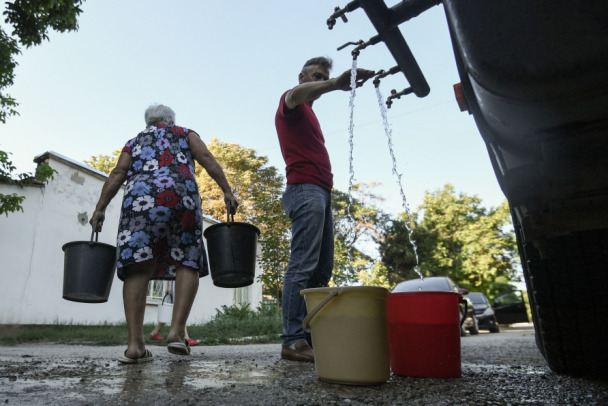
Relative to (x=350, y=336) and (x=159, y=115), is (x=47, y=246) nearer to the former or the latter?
(x=159, y=115)

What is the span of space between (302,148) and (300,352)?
1.27 meters

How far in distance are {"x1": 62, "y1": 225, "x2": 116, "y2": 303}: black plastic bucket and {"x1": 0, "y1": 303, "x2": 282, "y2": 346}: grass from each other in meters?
2.80

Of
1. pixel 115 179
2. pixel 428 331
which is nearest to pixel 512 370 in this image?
pixel 428 331

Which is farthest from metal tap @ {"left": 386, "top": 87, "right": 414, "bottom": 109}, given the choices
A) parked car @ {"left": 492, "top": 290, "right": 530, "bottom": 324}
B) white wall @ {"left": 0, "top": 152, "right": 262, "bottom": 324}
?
parked car @ {"left": 492, "top": 290, "right": 530, "bottom": 324}

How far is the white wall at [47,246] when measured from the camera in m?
A: 10.2

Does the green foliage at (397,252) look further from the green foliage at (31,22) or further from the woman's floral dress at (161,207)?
the woman's floral dress at (161,207)

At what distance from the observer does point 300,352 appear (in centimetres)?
265

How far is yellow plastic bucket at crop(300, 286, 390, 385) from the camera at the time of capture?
5.72 ft

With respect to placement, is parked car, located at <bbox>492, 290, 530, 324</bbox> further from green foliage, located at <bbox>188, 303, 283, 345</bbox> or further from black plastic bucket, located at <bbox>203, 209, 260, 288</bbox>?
black plastic bucket, located at <bbox>203, 209, 260, 288</bbox>

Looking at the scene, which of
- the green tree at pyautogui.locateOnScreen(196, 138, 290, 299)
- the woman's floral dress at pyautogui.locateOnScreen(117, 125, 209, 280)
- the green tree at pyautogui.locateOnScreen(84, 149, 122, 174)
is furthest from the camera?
the green tree at pyautogui.locateOnScreen(84, 149, 122, 174)

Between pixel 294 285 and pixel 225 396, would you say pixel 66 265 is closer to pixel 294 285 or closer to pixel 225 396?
pixel 294 285

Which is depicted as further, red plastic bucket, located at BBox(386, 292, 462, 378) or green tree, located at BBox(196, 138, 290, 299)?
green tree, located at BBox(196, 138, 290, 299)

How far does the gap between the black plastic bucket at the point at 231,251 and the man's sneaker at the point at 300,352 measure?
59 cm

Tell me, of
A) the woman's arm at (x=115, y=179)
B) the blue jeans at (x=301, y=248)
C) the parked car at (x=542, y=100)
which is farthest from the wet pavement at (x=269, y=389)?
the woman's arm at (x=115, y=179)
